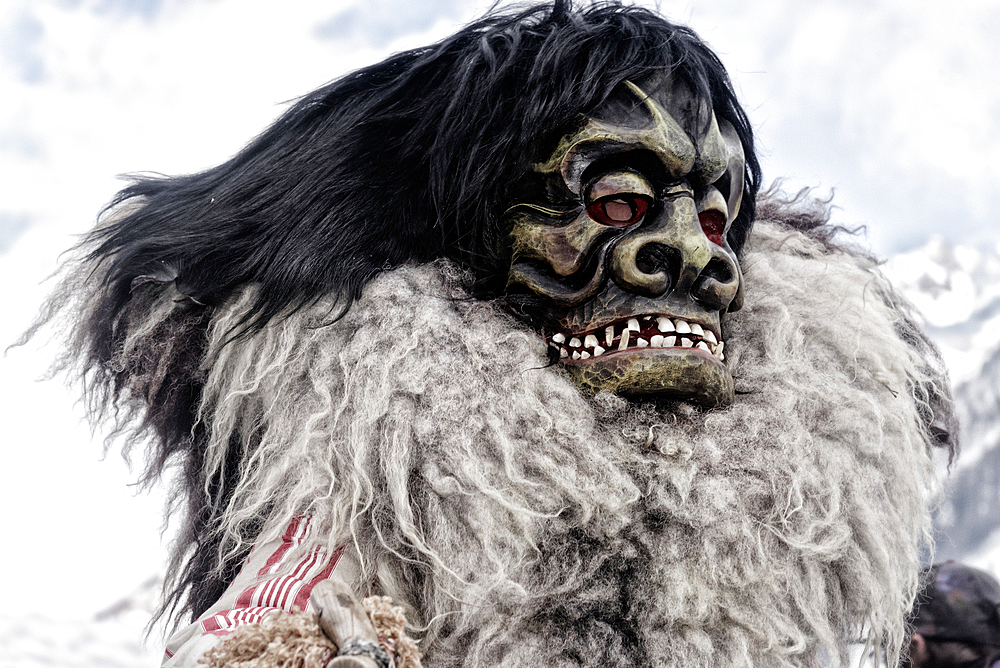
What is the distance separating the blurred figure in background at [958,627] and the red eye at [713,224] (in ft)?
1.94

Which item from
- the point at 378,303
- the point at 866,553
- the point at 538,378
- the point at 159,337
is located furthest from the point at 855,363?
the point at 159,337

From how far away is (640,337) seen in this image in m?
0.76

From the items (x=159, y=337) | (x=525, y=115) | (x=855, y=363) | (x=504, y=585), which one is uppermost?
(x=525, y=115)

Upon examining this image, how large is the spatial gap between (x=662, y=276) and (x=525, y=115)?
0.65ft

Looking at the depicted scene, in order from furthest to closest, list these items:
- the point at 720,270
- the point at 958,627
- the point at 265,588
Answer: the point at 958,627
the point at 720,270
the point at 265,588

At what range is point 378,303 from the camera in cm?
78

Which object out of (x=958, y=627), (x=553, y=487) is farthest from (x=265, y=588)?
(x=958, y=627)

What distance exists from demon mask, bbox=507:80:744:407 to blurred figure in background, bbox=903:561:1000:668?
0.57 meters

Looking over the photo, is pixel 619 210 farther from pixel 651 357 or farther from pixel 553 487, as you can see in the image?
pixel 553 487

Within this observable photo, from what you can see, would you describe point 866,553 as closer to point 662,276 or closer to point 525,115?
point 662,276

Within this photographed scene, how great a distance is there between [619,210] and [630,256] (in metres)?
0.05

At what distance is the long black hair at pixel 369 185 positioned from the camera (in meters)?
0.79

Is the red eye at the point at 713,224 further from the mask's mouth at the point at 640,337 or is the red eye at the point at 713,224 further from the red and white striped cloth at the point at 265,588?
the red and white striped cloth at the point at 265,588

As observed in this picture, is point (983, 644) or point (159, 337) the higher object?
point (159, 337)
